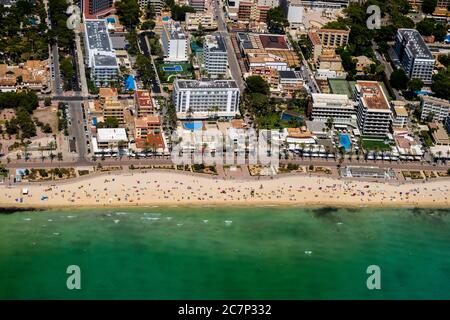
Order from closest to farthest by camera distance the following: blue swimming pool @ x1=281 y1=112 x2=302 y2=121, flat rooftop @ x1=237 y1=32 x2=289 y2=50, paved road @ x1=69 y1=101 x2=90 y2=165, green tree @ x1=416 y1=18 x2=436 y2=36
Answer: paved road @ x1=69 y1=101 x2=90 y2=165 < blue swimming pool @ x1=281 y1=112 x2=302 y2=121 < flat rooftop @ x1=237 y1=32 x2=289 y2=50 < green tree @ x1=416 y1=18 x2=436 y2=36

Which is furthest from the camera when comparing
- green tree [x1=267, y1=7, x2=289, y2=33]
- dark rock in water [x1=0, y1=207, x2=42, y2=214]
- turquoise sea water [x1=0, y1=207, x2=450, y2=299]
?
green tree [x1=267, y1=7, x2=289, y2=33]

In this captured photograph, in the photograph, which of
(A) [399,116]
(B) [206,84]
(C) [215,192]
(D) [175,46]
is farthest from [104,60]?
(A) [399,116]

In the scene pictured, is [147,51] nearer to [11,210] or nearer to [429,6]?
[11,210]

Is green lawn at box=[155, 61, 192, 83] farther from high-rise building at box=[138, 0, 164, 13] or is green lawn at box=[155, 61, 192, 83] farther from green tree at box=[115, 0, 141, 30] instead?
high-rise building at box=[138, 0, 164, 13]

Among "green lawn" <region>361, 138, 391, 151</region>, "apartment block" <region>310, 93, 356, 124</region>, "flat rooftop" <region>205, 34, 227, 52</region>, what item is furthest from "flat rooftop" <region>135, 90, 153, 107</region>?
"green lawn" <region>361, 138, 391, 151</region>

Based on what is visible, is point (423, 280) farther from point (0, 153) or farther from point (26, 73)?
point (26, 73)

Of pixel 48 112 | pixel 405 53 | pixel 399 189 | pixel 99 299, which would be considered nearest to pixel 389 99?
pixel 405 53

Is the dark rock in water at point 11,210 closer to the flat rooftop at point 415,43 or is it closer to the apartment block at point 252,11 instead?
the apartment block at point 252,11
